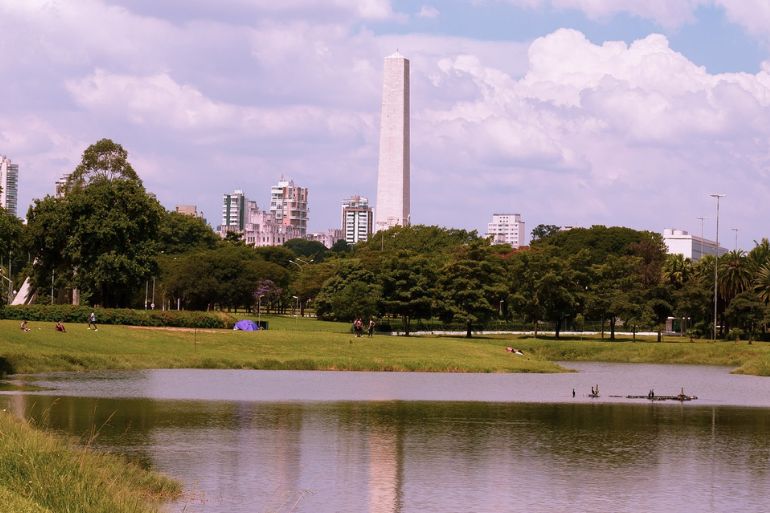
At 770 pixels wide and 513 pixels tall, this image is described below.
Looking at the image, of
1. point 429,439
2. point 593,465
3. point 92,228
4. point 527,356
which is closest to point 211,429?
point 429,439

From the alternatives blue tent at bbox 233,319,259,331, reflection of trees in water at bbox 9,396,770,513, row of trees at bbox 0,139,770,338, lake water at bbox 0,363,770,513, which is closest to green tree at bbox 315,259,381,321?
row of trees at bbox 0,139,770,338

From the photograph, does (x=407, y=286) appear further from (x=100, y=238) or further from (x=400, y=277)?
(x=100, y=238)

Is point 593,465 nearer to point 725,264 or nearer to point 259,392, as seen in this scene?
point 259,392

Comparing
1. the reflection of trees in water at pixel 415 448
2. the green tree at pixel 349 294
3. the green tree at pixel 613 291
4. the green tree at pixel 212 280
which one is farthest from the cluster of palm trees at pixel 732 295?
the reflection of trees in water at pixel 415 448

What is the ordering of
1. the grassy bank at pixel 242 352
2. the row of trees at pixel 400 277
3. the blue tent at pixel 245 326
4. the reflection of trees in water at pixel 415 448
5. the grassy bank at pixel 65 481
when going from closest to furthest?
1. the grassy bank at pixel 65 481
2. the reflection of trees in water at pixel 415 448
3. the grassy bank at pixel 242 352
4. the blue tent at pixel 245 326
5. the row of trees at pixel 400 277

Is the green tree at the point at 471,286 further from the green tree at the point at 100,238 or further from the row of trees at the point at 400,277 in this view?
the green tree at the point at 100,238

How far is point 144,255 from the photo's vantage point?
4412 inches

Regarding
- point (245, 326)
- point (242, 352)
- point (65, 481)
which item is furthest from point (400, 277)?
point (65, 481)

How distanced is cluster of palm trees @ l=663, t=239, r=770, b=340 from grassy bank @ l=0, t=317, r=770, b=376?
21375 millimetres

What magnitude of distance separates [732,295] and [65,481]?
396 ft

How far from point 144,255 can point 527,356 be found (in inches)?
1507

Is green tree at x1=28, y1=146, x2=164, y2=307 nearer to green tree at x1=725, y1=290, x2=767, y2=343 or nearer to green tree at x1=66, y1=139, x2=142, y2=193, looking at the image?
green tree at x1=66, y1=139, x2=142, y2=193

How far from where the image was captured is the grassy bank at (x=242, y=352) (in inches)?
2864

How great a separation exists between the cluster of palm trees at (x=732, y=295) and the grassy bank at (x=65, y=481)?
103 m
